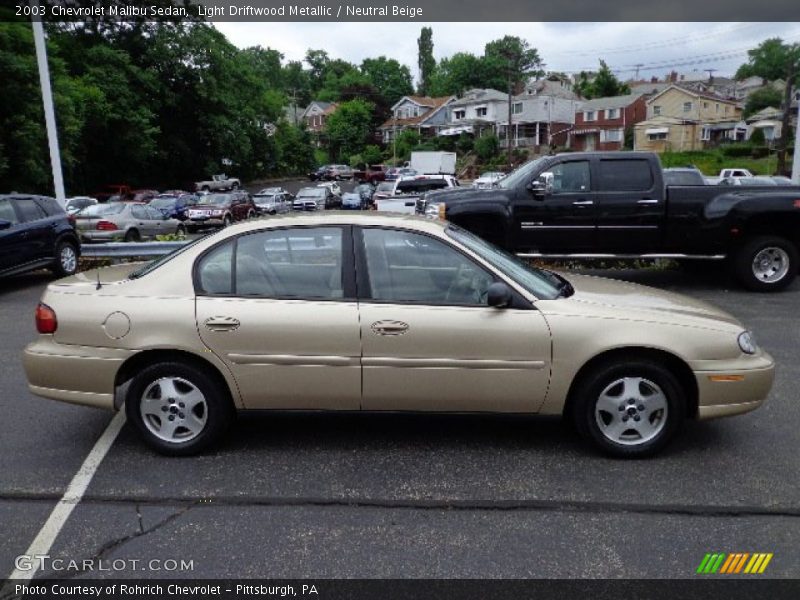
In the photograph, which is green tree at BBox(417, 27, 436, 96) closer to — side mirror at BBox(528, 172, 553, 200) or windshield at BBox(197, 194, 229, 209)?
windshield at BBox(197, 194, 229, 209)

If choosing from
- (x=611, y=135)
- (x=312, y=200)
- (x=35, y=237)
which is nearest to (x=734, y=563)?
(x=35, y=237)

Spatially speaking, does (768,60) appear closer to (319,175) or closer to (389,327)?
(319,175)

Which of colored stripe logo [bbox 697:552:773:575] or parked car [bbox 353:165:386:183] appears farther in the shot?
parked car [bbox 353:165:386:183]

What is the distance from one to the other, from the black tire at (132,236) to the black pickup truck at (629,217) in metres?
11.5

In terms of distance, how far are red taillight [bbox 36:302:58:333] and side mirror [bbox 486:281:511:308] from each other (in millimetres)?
2721

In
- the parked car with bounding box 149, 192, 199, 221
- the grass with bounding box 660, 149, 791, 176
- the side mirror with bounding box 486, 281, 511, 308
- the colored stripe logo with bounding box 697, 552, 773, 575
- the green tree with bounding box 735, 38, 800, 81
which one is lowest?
the colored stripe logo with bounding box 697, 552, 773, 575

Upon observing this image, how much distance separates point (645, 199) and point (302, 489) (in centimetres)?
759

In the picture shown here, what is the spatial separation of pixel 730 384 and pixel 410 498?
2069mm

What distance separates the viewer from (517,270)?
4562mm

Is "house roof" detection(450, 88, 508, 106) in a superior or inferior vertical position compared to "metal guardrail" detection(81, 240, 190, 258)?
superior

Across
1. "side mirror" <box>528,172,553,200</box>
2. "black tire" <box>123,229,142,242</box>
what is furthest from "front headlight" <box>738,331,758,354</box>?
"black tire" <box>123,229,142,242</box>

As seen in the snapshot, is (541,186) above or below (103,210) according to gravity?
above

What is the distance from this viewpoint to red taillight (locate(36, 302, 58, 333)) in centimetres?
428

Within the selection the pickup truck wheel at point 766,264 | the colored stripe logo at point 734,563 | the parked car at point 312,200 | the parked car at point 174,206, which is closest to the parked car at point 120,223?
the parked car at point 174,206
